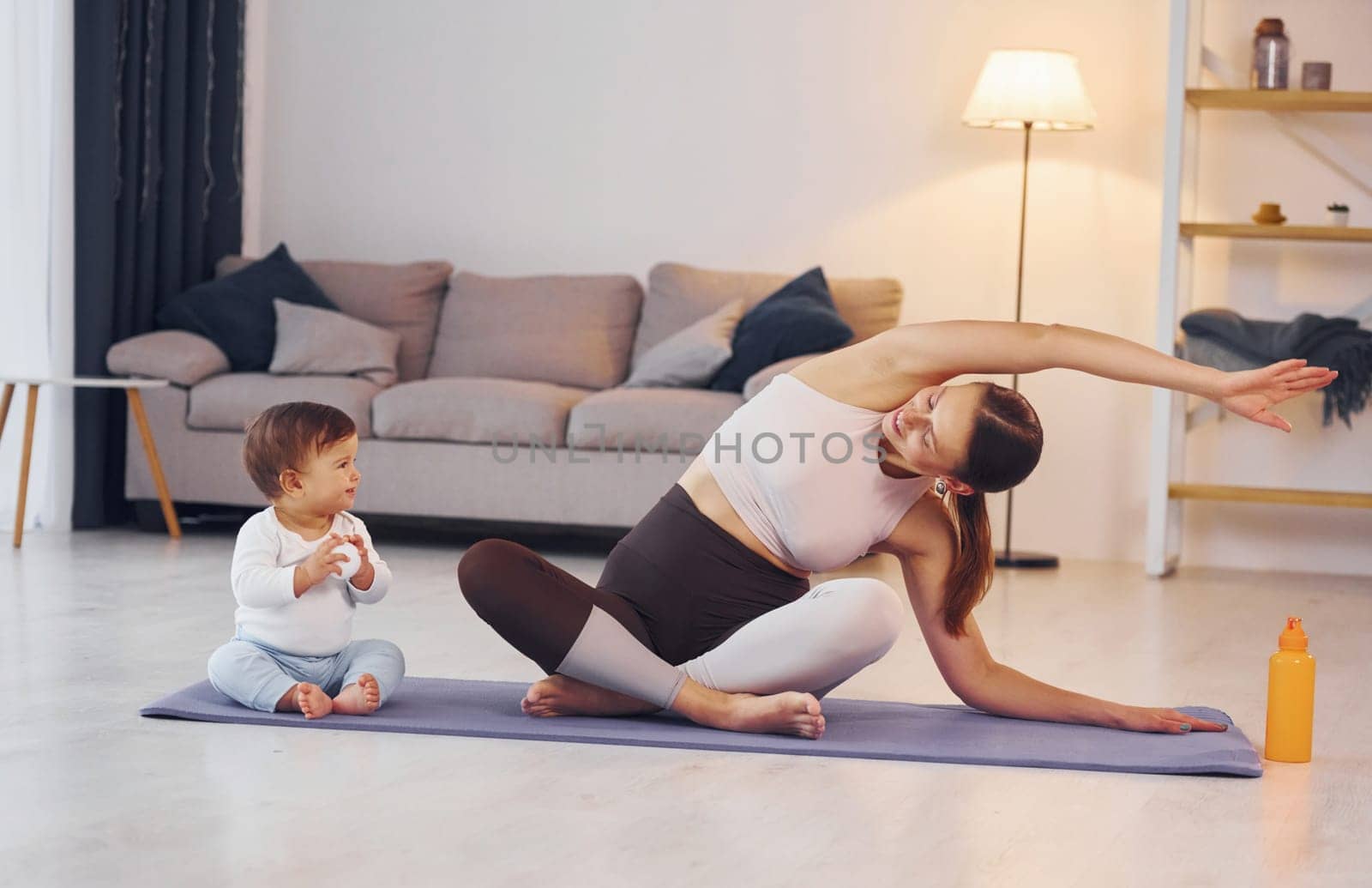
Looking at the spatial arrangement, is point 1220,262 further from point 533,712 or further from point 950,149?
point 533,712

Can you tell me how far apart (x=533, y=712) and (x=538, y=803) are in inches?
17.3

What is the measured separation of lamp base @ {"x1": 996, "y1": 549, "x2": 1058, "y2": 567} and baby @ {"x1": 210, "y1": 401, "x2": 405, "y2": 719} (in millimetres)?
2729

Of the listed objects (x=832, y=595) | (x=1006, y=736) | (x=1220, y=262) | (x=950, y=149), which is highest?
(x=950, y=149)

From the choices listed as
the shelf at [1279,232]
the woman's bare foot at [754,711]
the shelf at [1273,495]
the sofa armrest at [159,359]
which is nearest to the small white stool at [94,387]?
the sofa armrest at [159,359]

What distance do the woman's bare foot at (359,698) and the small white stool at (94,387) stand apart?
7.47 ft

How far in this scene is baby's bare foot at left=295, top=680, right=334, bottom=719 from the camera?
2.17 meters

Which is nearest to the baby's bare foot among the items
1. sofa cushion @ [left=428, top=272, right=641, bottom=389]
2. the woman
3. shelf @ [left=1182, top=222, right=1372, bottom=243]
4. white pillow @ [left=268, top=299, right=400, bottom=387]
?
the woman

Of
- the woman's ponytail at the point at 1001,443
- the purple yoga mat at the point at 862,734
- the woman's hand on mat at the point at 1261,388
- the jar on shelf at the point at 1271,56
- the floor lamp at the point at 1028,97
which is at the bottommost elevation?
the purple yoga mat at the point at 862,734

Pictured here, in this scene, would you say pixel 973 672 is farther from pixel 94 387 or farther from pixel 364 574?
pixel 94 387

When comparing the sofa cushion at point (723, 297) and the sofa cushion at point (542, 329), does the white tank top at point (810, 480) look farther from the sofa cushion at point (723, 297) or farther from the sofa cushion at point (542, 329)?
the sofa cushion at point (542, 329)

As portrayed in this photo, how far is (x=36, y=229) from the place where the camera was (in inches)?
177

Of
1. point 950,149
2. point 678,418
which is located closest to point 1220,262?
point 950,149

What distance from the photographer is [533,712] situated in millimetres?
2234

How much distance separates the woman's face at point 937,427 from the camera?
199cm
